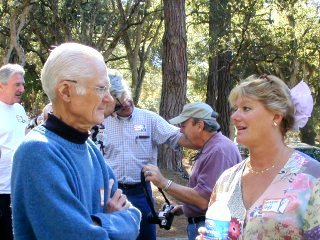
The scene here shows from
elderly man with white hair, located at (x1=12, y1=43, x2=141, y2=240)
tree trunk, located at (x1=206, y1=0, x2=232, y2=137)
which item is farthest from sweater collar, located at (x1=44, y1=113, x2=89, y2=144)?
tree trunk, located at (x1=206, y1=0, x2=232, y2=137)

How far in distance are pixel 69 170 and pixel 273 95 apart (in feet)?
4.86

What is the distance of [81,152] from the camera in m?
2.56

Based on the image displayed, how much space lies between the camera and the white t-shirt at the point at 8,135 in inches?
223

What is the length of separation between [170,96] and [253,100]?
11.2 m

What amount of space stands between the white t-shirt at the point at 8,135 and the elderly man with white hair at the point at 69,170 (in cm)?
312

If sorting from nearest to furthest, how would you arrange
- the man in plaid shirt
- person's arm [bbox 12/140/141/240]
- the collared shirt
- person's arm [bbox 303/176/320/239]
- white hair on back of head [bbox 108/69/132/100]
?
1. person's arm [bbox 12/140/141/240]
2. person's arm [bbox 303/176/320/239]
3. the collared shirt
4. white hair on back of head [bbox 108/69/132/100]
5. the man in plaid shirt

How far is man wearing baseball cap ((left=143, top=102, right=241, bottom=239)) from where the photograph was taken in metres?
4.64

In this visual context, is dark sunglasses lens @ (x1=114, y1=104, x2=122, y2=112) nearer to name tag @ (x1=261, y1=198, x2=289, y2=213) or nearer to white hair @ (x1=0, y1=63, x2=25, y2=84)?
white hair @ (x1=0, y1=63, x2=25, y2=84)

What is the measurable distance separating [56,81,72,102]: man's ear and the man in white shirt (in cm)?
338

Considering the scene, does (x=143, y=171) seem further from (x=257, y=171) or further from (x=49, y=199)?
(x=49, y=199)

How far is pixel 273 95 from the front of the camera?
3.37 metres

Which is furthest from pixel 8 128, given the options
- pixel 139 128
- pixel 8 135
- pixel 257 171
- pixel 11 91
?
pixel 257 171

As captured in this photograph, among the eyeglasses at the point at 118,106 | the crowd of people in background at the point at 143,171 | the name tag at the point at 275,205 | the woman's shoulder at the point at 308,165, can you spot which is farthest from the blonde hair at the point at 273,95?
the eyeglasses at the point at 118,106

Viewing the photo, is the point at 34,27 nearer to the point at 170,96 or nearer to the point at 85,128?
the point at 170,96
